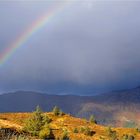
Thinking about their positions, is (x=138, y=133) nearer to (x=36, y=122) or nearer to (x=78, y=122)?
(x=78, y=122)

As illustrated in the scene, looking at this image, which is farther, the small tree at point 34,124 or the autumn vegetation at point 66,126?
the autumn vegetation at point 66,126

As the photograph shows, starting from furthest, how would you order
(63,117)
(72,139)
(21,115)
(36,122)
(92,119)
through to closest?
(92,119)
(63,117)
(21,115)
(72,139)
(36,122)

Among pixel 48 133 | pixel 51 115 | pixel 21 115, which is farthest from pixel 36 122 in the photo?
pixel 51 115

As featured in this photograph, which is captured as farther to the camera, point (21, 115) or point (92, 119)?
point (92, 119)

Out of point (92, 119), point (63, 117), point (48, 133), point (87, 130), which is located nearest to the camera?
point (48, 133)

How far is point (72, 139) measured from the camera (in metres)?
49.5

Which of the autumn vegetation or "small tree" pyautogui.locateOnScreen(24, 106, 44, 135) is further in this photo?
the autumn vegetation

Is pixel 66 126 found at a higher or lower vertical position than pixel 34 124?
higher

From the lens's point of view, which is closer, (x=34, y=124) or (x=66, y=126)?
(x=34, y=124)

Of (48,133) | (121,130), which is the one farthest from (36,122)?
(121,130)

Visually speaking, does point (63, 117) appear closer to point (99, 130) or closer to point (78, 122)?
point (78, 122)

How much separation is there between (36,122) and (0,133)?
18.0 metres

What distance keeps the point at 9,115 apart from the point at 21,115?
97.9 inches

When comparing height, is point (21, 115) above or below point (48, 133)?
above
